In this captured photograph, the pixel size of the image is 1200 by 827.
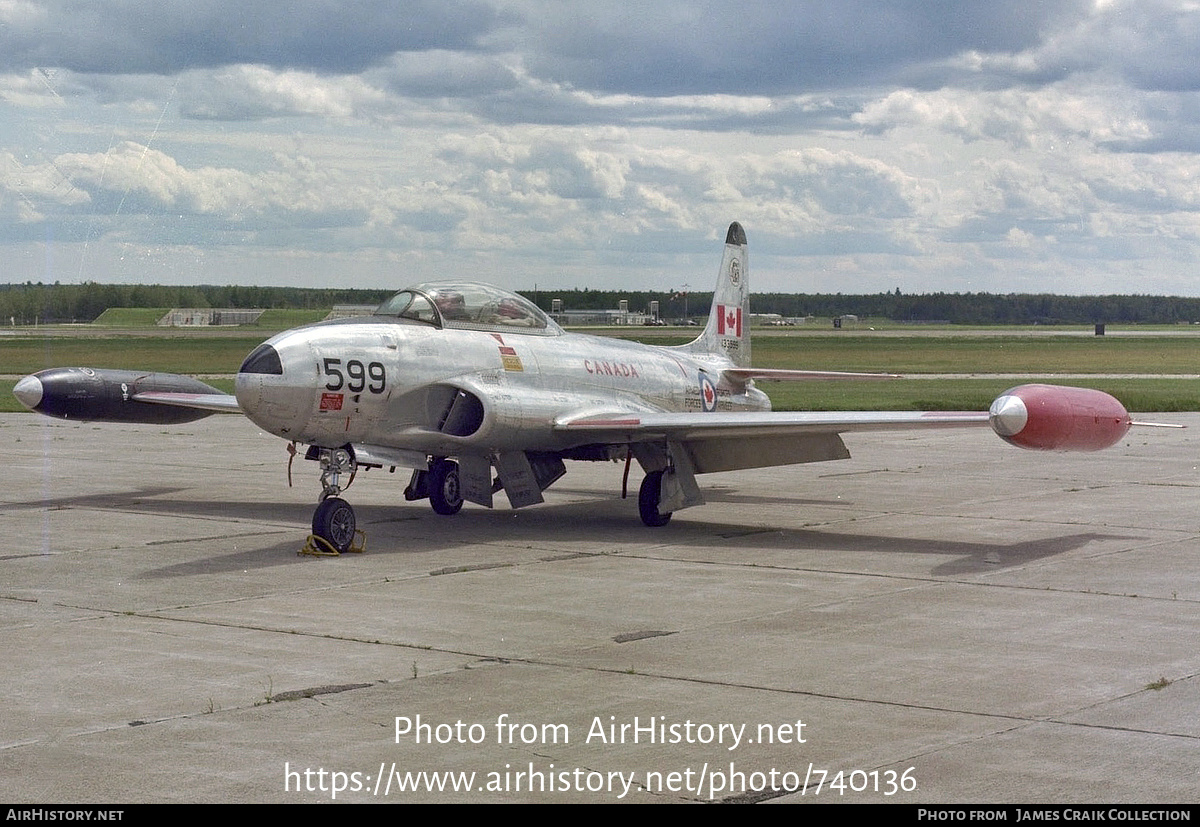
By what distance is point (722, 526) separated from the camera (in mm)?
17203

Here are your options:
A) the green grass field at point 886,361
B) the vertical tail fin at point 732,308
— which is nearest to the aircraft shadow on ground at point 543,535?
the vertical tail fin at point 732,308

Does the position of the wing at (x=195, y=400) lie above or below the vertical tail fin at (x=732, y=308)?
below

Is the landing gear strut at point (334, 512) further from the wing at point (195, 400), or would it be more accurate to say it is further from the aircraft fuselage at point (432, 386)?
the wing at point (195, 400)

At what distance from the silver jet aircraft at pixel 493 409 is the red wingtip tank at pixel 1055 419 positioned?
0.8 inches

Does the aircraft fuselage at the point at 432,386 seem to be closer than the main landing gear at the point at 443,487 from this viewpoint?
Yes

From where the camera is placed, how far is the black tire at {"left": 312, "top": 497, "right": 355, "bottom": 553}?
14461 mm

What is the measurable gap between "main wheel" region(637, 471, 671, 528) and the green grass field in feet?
53.4

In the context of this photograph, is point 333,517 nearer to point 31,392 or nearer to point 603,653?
point 603,653

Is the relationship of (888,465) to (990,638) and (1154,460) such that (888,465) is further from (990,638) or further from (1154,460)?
(990,638)

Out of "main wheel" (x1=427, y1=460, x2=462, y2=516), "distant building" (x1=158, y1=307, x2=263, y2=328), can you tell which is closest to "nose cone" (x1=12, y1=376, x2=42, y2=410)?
"main wheel" (x1=427, y1=460, x2=462, y2=516)

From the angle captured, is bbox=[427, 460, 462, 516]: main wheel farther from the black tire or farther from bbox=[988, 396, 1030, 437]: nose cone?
bbox=[988, 396, 1030, 437]: nose cone

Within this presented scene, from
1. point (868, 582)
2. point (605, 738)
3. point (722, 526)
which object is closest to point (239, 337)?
point (722, 526)

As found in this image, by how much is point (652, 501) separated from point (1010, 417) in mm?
4852

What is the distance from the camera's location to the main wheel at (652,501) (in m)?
16.9
